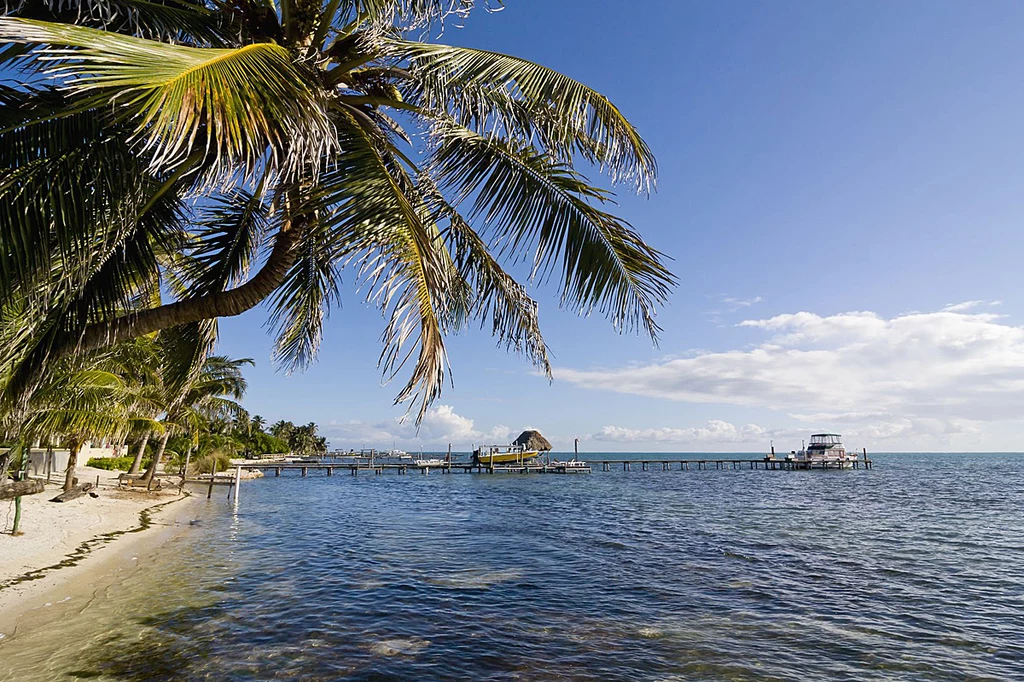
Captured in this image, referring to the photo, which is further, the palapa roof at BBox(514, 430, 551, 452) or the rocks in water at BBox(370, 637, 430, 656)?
the palapa roof at BBox(514, 430, 551, 452)

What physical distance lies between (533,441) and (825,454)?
36.3 meters

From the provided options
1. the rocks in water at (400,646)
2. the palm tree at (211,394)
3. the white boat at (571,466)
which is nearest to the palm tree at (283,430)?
the white boat at (571,466)

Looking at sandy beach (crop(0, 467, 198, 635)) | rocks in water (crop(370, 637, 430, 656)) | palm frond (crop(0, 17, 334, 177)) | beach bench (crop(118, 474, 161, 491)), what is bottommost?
rocks in water (crop(370, 637, 430, 656))

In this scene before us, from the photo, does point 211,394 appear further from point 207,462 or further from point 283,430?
point 283,430

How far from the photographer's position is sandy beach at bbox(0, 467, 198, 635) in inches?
448

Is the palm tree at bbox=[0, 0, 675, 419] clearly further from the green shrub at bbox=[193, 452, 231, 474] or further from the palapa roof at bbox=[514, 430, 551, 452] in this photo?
the palapa roof at bbox=[514, 430, 551, 452]

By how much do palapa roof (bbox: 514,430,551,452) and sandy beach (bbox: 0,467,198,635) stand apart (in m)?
54.5

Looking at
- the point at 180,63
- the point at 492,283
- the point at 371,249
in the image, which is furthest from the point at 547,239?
the point at 180,63

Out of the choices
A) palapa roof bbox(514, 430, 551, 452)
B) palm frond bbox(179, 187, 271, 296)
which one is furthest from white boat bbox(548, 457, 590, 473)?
palm frond bbox(179, 187, 271, 296)

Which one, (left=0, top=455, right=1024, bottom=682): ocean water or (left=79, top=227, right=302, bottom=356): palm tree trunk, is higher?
(left=79, top=227, right=302, bottom=356): palm tree trunk

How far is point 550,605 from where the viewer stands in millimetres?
12352

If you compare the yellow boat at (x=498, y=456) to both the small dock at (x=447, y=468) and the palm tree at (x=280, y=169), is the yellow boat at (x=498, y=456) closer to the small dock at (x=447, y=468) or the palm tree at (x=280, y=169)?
the small dock at (x=447, y=468)

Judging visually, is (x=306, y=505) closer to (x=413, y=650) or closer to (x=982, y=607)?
(x=413, y=650)

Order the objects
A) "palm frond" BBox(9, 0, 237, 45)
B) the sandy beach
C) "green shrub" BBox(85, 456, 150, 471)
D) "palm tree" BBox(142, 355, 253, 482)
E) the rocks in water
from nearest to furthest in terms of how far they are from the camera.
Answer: "palm frond" BBox(9, 0, 237, 45)
the rocks in water
the sandy beach
"palm tree" BBox(142, 355, 253, 482)
"green shrub" BBox(85, 456, 150, 471)
